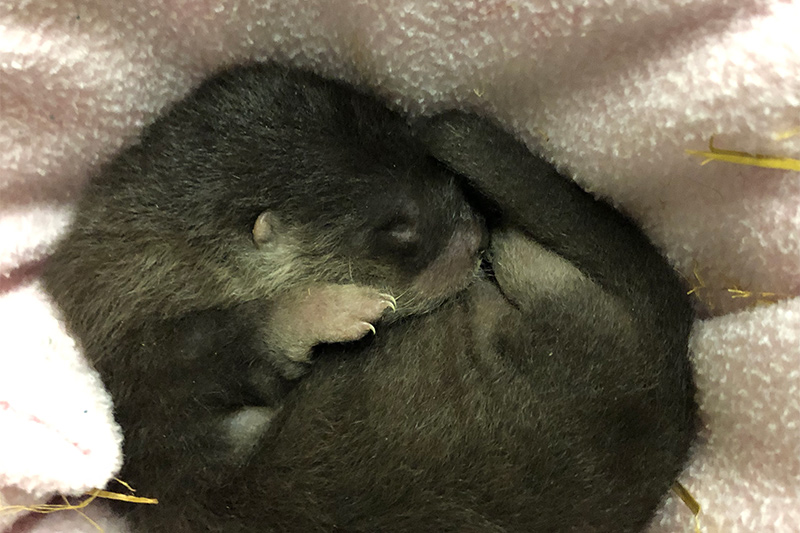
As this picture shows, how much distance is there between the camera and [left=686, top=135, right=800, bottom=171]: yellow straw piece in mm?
1227

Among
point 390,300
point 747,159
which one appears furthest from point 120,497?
point 747,159

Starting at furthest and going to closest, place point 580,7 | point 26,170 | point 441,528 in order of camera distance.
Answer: point 26,170, point 580,7, point 441,528

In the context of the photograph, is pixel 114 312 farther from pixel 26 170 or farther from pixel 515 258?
pixel 515 258

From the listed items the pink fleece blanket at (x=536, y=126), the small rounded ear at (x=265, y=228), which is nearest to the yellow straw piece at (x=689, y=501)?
the pink fleece blanket at (x=536, y=126)

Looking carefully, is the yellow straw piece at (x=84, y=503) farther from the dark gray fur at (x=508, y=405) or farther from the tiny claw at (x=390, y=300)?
the tiny claw at (x=390, y=300)

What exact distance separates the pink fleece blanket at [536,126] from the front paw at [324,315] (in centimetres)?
36

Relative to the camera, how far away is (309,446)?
1.22 metres

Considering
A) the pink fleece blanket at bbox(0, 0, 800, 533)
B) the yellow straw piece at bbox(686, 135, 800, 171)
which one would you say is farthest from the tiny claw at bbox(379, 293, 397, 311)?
the yellow straw piece at bbox(686, 135, 800, 171)

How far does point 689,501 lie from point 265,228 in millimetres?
997

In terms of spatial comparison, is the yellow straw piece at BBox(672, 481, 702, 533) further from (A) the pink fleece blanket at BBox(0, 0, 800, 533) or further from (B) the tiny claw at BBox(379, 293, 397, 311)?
(B) the tiny claw at BBox(379, 293, 397, 311)

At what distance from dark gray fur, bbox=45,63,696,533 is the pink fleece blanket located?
109 mm

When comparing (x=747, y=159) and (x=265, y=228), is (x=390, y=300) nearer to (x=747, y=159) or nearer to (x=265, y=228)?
(x=265, y=228)

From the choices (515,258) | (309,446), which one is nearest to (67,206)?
(309,446)

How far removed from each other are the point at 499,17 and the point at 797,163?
0.61 meters
